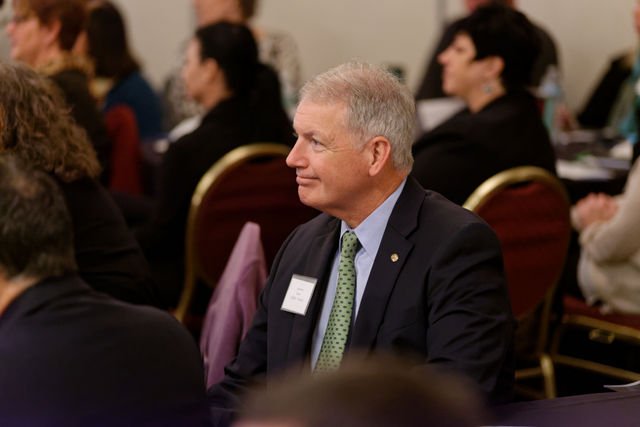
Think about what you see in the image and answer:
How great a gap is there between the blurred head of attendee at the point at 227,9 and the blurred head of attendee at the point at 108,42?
0.44 m

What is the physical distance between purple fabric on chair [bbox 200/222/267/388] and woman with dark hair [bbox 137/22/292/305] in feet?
3.94

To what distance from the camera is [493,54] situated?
11.6 ft

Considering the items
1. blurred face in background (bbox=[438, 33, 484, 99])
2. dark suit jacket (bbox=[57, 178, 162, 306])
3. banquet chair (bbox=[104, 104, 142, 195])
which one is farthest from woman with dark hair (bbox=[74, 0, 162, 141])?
dark suit jacket (bbox=[57, 178, 162, 306])

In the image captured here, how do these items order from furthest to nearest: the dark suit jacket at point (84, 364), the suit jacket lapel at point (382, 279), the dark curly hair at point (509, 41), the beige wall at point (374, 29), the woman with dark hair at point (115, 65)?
the beige wall at point (374, 29), the woman with dark hair at point (115, 65), the dark curly hair at point (509, 41), the suit jacket lapel at point (382, 279), the dark suit jacket at point (84, 364)

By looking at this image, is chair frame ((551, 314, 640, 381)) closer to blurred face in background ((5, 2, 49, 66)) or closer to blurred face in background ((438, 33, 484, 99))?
blurred face in background ((438, 33, 484, 99))

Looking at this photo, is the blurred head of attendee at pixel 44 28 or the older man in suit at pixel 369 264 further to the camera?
the blurred head of attendee at pixel 44 28

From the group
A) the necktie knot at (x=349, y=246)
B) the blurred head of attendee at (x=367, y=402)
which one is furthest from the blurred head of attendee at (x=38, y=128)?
the blurred head of attendee at (x=367, y=402)

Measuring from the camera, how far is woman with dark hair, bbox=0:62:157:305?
2580mm

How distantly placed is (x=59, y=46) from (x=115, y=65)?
5.43ft

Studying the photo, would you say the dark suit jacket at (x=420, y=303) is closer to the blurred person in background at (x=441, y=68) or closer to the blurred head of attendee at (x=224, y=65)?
the blurred head of attendee at (x=224, y=65)

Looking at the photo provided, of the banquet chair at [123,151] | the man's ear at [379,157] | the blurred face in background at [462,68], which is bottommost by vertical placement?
the banquet chair at [123,151]

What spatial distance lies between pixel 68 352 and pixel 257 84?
2423mm

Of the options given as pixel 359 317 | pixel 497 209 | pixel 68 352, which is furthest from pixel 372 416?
pixel 497 209

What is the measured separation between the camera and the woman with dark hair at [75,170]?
258 centimetres
